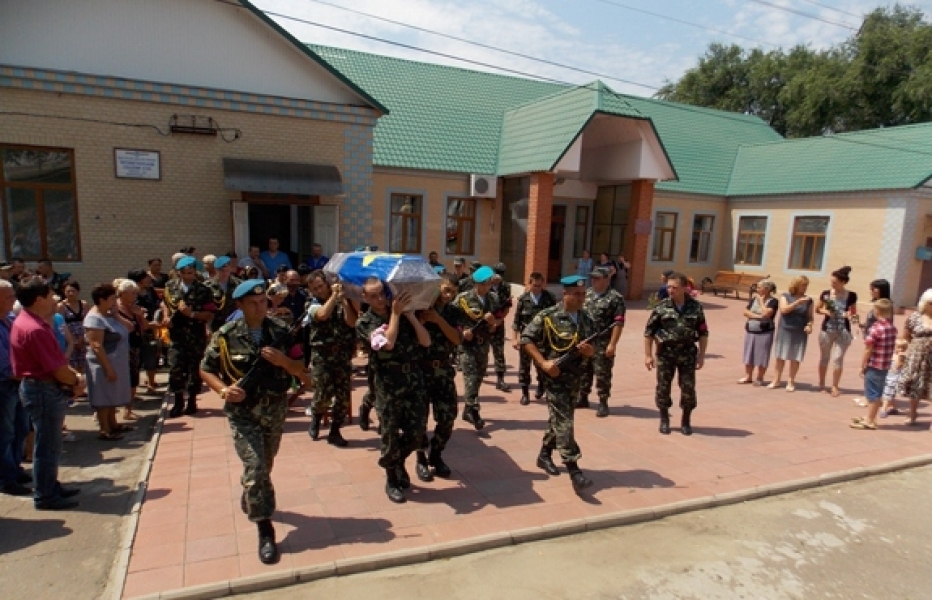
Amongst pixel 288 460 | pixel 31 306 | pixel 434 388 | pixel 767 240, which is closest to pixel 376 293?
pixel 434 388

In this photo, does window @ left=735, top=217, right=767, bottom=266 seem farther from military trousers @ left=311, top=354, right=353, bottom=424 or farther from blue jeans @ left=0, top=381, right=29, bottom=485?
blue jeans @ left=0, top=381, right=29, bottom=485

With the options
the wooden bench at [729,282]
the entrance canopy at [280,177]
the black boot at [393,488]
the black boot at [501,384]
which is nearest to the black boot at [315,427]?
the black boot at [393,488]

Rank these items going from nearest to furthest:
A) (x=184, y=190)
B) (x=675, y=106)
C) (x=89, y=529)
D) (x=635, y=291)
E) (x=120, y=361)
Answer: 1. (x=89, y=529)
2. (x=120, y=361)
3. (x=184, y=190)
4. (x=635, y=291)
5. (x=675, y=106)

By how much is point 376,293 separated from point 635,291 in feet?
50.8

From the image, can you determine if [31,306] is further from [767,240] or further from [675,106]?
[675,106]

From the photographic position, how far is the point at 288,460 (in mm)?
5465

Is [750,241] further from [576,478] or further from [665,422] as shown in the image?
[576,478]

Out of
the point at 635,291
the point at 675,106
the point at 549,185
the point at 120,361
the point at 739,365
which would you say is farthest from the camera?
the point at 675,106

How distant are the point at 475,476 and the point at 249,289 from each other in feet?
9.08

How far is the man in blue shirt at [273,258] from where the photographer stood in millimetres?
11859

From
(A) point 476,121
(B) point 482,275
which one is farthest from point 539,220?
(B) point 482,275

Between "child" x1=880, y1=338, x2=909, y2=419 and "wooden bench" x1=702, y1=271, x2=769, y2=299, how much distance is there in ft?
44.5

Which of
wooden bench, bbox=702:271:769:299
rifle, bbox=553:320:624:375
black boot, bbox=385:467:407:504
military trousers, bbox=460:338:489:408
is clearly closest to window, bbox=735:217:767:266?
wooden bench, bbox=702:271:769:299

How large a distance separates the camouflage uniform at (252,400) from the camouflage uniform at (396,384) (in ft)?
2.69
